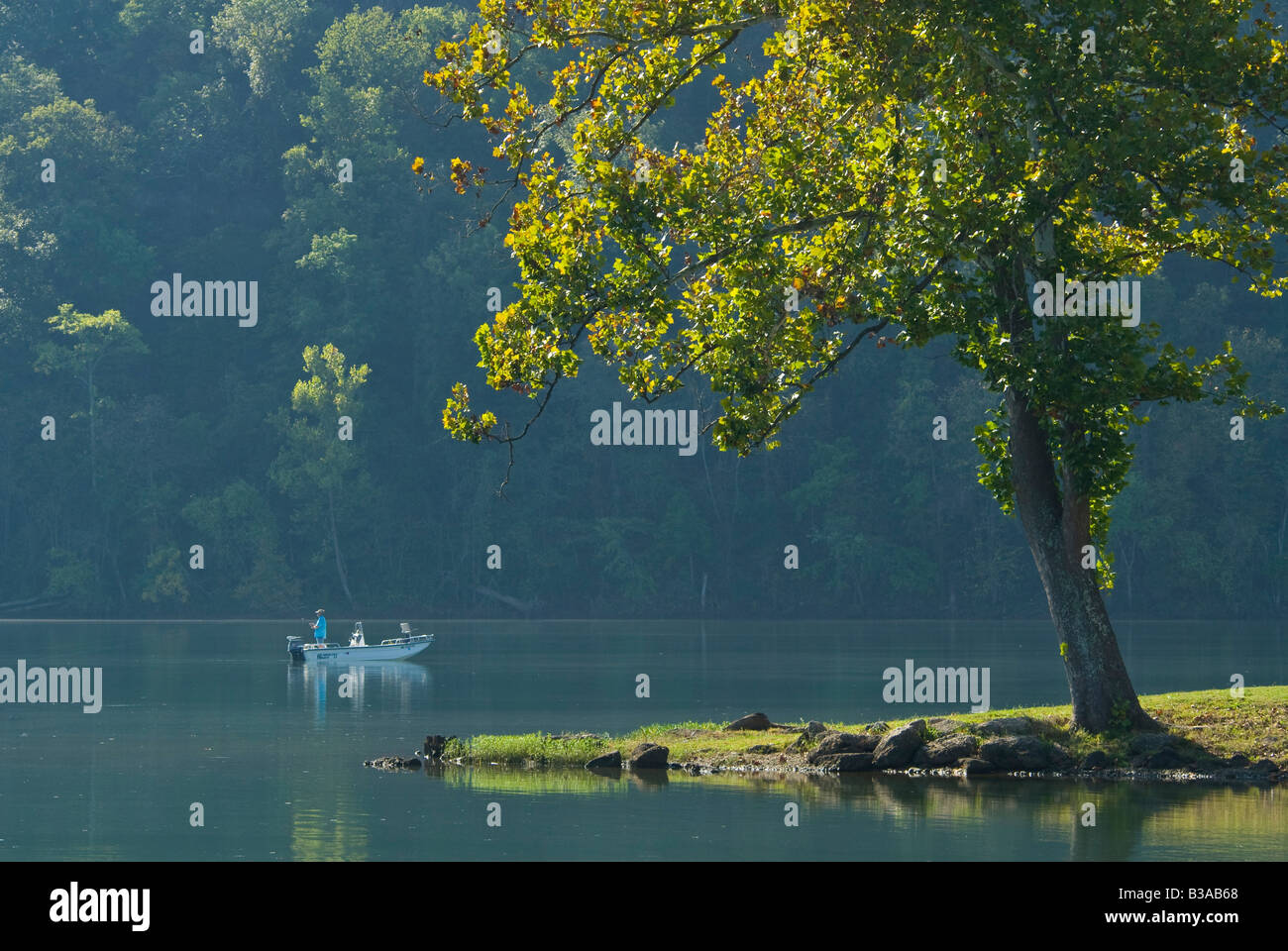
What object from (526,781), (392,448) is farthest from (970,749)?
(392,448)

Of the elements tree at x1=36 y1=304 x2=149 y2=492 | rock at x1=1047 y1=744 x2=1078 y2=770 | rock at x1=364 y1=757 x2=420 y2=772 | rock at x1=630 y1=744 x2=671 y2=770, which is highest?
tree at x1=36 y1=304 x2=149 y2=492

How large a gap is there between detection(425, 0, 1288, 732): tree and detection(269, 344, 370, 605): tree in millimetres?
64395

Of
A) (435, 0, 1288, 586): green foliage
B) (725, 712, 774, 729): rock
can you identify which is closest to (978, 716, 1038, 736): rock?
(435, 0, 1288, 586): green foliage

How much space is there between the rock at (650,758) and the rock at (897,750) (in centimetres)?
317

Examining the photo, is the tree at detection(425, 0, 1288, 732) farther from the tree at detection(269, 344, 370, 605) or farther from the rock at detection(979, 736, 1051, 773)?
the tree at detection(269, 344, 370, 605)

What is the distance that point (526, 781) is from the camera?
88.8ft

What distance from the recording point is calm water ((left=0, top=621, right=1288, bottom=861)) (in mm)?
21094

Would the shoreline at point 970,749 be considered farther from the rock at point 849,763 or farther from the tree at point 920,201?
the tree at point 920,201

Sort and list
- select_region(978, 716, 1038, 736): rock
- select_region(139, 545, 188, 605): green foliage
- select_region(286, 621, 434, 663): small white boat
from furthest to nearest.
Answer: select_region(139, 545, 188, 605): green foliage < select_region(286, 621, 434, 663): small white boat < select_region(978, 716, 1038, 736): rock

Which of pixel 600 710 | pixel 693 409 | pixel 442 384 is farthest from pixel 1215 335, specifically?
pixel 600 710

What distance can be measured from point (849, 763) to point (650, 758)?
302 centimetres

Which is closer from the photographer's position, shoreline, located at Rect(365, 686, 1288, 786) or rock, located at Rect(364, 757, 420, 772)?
shoreline, located at Rect(365, 686, 1288, 786)

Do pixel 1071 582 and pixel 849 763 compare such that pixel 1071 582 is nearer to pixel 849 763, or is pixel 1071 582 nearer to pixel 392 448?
pixel 849 763

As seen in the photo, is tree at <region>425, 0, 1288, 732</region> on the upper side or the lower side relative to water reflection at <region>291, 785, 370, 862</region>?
upper
